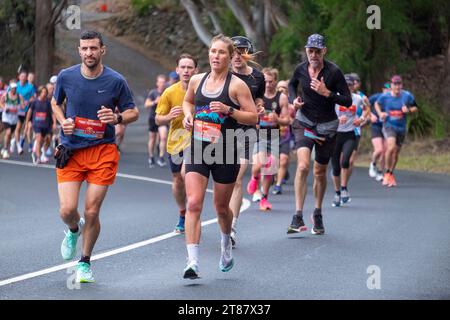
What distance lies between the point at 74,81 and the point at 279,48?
23.8m

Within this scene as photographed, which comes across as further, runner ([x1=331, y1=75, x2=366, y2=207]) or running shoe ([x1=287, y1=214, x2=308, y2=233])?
runner ([x1=331, y1=75, x2=366, y2=207])

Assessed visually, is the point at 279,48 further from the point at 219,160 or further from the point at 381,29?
the point at 219,160

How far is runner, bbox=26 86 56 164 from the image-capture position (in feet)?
88.1

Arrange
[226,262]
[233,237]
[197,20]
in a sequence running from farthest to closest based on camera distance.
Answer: [197,20] → [233,237] → [226,262]

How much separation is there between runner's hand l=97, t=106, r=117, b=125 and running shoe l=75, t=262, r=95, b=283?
1.14 m

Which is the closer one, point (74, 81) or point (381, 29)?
point (74, 81)

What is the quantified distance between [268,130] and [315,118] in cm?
399

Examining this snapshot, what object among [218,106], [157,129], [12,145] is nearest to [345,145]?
[157,129]

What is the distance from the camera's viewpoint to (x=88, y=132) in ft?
32.3

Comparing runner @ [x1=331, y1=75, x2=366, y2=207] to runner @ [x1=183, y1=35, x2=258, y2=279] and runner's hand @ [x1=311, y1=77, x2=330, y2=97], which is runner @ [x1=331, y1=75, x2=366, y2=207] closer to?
runner's hand @ [x1=311, y1=77, x2=330, y2=97]

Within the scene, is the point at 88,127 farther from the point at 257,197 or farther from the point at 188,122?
the point at 257,197

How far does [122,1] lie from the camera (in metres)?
62.3

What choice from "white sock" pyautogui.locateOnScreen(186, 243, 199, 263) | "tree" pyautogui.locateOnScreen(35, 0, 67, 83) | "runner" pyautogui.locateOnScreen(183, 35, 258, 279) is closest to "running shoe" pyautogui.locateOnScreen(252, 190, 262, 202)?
"runner" pyautogui.locateOnScreen(183, 35, 258, 279)
